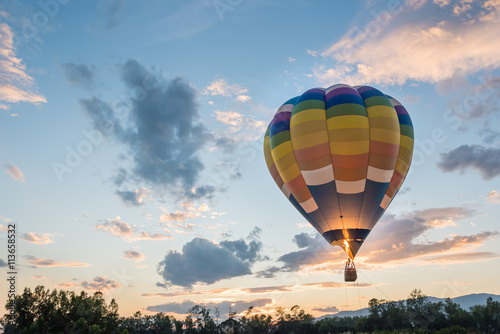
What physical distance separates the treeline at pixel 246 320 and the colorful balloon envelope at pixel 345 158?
145 ft

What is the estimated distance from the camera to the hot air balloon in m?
22.5

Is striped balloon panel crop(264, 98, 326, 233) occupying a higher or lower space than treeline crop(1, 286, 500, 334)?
higher

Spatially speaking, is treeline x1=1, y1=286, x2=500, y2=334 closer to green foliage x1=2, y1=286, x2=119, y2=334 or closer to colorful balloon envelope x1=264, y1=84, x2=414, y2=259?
green foliage x1=2, y1=286, x2=119, y2=334

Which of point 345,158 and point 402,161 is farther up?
point 402,161

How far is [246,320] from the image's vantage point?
100 m

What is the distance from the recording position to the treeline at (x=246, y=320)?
5853 centimetres

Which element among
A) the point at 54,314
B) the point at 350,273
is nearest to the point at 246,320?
the point at 54,314

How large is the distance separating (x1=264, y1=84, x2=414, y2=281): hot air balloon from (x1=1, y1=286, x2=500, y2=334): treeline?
44.0m

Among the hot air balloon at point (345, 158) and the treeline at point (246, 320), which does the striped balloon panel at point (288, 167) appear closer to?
the hot air balloon at point (345, 158)

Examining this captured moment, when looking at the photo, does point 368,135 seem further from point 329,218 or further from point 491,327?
point 491,327

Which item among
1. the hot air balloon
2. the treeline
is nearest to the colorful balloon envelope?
the hot air balloon

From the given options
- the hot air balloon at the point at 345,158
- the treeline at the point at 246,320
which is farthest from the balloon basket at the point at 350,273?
the treeline at the point at 246,320

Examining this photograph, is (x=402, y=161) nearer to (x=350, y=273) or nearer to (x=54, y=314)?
(x=350, y=273)

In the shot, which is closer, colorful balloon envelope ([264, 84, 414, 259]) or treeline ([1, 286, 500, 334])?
colorful balloon envelope ([264, 84, 414, 259])
